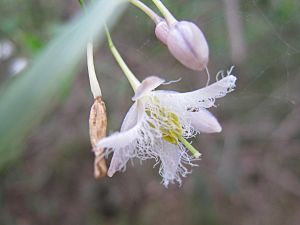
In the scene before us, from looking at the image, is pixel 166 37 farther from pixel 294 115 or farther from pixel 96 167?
pixel 294 115

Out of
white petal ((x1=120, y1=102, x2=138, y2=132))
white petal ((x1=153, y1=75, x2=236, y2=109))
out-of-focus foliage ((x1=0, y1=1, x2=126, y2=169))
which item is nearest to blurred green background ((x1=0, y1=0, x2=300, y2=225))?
white petal ((x1=153, y1=75, x2=236, y2=109))

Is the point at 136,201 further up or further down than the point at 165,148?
further down

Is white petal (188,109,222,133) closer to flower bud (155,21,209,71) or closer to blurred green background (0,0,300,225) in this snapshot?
flower bud (155,21,209,71)

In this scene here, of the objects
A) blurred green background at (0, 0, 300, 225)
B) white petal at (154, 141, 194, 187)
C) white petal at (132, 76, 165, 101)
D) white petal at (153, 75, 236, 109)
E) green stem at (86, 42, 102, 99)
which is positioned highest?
green stem at (86, 42, 102, 99)

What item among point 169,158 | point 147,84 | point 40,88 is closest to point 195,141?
point 169,158

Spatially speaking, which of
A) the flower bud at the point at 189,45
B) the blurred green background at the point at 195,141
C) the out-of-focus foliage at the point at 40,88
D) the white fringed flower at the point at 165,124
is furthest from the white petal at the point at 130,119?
the blurred green background at the point at 195,141

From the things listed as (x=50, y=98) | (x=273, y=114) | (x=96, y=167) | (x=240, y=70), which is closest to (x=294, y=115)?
(x=273, y=114)
